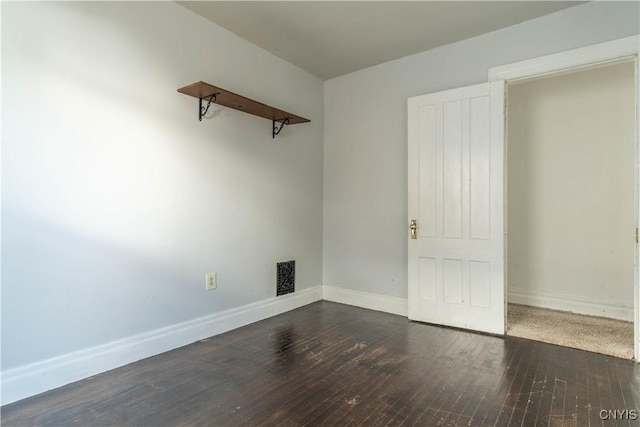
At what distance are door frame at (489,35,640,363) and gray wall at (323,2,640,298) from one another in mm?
80

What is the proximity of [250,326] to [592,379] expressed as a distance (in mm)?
2518

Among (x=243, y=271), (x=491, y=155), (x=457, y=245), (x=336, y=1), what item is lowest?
(x=243, y=271)

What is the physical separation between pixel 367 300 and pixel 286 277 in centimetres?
93

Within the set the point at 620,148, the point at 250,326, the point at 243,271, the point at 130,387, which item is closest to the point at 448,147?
the point at 620,148

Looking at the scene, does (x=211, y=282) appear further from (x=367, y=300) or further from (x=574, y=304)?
(x=574, y=304)

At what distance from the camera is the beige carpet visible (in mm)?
2580

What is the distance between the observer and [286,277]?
3.55 metres

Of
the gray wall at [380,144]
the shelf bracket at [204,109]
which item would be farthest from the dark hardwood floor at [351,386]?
the shelf bracket at [204,109]

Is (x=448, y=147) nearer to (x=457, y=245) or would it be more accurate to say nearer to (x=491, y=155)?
(x=491, y=155)

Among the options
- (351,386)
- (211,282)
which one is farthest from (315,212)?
(351,386)

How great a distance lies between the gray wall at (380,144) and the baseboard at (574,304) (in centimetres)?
147

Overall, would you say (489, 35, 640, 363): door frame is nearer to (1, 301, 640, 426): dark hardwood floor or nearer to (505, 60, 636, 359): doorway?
(505, 60, 636, 359): doorway

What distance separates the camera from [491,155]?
113 inches

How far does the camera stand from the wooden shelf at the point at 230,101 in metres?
2.50
